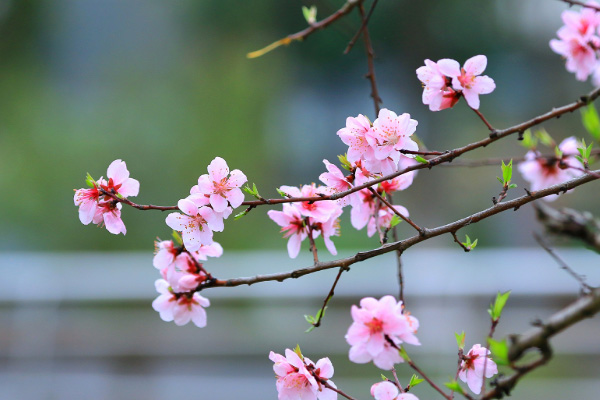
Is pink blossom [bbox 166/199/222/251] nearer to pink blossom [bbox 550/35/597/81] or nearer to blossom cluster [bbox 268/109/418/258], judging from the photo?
blossom cluster [bbox 268/109/418/258]

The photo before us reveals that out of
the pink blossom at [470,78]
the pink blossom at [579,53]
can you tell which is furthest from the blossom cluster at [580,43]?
the pink blossom at [470,78]

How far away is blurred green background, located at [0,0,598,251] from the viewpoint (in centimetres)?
313

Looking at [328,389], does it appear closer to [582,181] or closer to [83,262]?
[582,181]

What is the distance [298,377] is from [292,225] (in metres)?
0.15

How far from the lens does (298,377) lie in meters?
0.47

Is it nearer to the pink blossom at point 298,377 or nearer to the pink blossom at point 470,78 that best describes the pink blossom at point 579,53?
the pink blossom at point 470,78

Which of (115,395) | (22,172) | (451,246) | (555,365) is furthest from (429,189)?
(22,172)

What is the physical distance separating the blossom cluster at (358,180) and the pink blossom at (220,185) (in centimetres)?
4

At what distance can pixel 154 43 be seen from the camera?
3.43m

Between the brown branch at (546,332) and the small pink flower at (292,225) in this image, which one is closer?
the brown branch at (546,332)

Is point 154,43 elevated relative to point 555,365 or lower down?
elevated

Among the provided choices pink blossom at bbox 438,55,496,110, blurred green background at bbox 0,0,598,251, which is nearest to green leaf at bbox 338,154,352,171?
pink blossom at bbox 438,55,496,110

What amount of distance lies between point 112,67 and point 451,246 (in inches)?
84.3

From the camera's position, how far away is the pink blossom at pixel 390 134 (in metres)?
0.45
